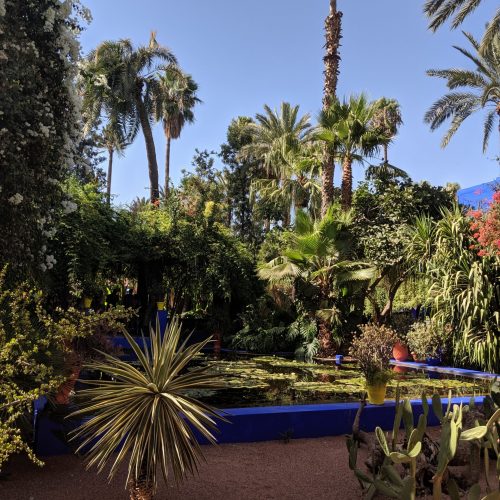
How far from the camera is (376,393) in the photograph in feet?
20.7

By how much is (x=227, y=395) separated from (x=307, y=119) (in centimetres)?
2591

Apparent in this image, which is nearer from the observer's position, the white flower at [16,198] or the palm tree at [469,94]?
the white flower at [16,198]

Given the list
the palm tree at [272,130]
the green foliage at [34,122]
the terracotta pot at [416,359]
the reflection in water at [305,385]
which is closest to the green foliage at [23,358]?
the green foliage at [34,122]

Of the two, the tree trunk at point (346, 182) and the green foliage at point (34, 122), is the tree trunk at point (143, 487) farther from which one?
the tree trunk at point (346, 182)

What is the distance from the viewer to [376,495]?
4004mm

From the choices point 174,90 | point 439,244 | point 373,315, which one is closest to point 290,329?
point 373,315

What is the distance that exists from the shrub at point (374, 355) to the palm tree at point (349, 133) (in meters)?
8.42

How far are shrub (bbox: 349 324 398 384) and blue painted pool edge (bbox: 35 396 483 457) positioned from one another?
375 mm

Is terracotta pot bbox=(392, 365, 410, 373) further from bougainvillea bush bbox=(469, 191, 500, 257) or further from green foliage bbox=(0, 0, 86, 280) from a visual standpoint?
green foliage bbox=(0, 0, 86, 280)

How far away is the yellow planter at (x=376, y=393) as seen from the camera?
20.7ft

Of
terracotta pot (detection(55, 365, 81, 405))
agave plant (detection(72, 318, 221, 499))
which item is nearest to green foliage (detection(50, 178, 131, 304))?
terracotta pot (detection(55, 365, 81, 405))

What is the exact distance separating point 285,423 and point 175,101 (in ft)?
75.5

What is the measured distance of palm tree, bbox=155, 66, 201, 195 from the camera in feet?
78.5

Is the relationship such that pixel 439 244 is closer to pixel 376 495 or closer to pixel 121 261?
pixel 376 495
